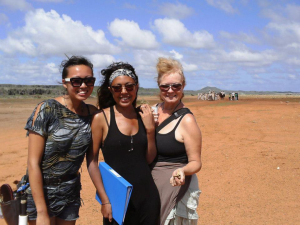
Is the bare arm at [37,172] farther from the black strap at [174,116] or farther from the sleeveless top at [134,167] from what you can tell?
the black strap at [174,116]

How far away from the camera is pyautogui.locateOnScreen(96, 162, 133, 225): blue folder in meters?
2.25

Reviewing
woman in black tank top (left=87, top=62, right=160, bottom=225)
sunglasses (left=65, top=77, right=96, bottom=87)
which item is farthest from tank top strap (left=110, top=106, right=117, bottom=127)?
sunglasses (left=65, top=77, right=96, bottom=87)

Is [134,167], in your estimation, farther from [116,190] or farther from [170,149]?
[170,149]

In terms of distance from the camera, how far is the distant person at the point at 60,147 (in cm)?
233

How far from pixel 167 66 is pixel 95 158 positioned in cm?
104

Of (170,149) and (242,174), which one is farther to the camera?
(242,174)

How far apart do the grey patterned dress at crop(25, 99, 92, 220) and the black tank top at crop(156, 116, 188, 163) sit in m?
0.61

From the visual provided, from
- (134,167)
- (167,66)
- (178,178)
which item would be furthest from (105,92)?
(178,178)

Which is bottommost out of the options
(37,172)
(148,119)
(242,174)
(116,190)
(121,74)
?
(242,174)

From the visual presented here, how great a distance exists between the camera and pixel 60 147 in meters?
2.38

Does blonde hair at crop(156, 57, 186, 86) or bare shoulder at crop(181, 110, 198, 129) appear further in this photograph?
blonde hair at crop(156, 57, 186, 86)

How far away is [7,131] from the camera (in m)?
12.9

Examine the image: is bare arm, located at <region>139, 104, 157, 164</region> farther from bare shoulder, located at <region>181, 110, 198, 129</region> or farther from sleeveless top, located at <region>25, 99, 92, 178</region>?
sleeveless top, located at <region>25, 99, 92, 178</region>

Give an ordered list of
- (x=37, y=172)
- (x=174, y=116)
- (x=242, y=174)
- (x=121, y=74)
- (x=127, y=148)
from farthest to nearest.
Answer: (x=242, y=174)
(x=174, y=116)
(x=121, y=74)
(x=127, y=148)
(x=37, y=172)
